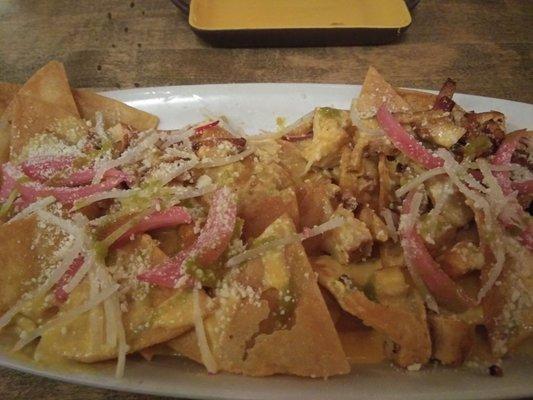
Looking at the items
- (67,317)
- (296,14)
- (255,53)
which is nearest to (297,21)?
(296,14)

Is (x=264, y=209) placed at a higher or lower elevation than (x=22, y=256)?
higher

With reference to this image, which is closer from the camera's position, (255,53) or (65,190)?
(65,190)

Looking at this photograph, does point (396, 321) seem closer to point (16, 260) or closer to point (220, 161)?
point (220, 161)

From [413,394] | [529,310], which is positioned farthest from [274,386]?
[529,310]

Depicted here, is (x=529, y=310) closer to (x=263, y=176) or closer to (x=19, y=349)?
(x=263, y=176)

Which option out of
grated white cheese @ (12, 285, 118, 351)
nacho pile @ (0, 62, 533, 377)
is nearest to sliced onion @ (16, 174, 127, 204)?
nacho pile @ (0, 62, 533, 377)

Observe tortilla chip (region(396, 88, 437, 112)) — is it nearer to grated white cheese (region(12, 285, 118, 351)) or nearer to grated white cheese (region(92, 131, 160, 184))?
grated white cheese (region(92, 131, 160, 184))

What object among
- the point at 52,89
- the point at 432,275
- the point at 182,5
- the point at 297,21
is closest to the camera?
the point at 432,275

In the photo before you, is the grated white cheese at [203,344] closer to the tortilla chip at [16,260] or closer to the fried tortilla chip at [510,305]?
the tortilla chip at [16,260]
